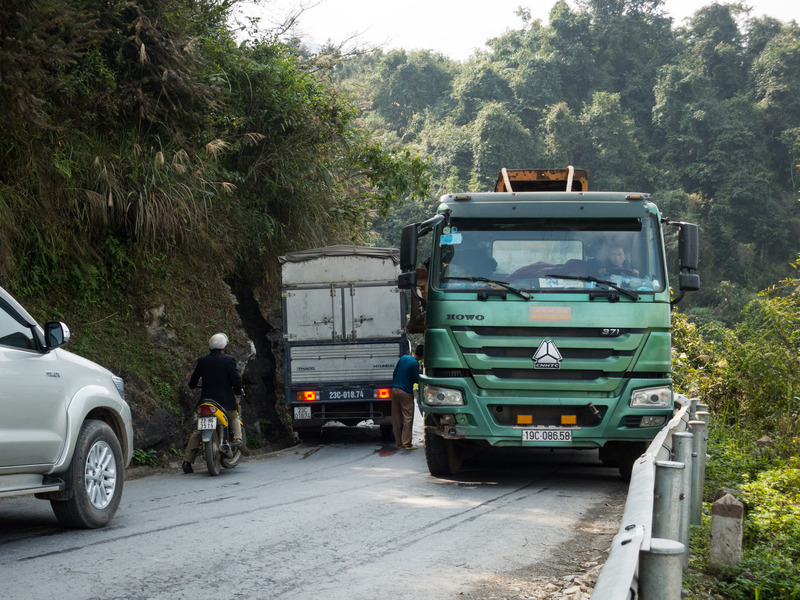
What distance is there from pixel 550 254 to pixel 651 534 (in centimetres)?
595

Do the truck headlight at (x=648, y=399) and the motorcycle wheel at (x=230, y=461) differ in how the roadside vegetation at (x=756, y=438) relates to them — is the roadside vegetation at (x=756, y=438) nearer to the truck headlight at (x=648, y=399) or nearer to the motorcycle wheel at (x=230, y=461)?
the truck headlight at (x=648, y=399)

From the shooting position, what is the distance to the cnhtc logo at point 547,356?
29.7ft

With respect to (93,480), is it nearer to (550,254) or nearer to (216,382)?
(216,382)

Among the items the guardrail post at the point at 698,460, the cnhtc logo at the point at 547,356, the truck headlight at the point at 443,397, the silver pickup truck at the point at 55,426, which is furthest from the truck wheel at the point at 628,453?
the silver pickup truck at the point at 55,426

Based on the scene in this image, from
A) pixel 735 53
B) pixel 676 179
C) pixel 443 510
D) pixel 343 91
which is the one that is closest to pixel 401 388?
pixel 443 510

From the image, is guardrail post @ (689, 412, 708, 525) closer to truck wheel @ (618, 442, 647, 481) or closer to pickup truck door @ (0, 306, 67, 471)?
truck wheel @ (618, 442, 647, 481)

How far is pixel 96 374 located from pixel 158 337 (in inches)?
264

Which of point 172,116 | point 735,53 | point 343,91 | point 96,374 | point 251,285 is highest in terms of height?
point 735,53

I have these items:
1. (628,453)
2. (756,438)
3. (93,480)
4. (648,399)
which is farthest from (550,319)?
(756,438)

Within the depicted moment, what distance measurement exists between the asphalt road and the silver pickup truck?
0.98ft

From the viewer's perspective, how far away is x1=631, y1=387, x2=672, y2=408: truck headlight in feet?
29.7

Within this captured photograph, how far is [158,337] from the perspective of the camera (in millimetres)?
14133

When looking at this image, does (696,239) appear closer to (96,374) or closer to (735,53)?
(96,374)

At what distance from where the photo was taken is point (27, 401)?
6.43 m
